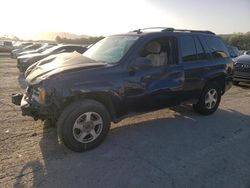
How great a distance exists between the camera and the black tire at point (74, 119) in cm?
406

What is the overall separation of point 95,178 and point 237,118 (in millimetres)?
4188

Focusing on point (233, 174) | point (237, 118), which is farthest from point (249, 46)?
point (233, 174)

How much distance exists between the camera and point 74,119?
4.10m

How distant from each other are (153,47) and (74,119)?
82.1 inches

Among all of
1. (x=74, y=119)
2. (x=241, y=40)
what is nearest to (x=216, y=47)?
(x=74, y=119)

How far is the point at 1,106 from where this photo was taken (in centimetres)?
666

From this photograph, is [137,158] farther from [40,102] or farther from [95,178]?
[40,102]

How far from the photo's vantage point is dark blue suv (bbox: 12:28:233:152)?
4082 millimetres

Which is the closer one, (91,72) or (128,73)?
(91,72)

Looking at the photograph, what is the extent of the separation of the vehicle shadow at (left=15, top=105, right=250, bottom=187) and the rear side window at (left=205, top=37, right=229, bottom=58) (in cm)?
167

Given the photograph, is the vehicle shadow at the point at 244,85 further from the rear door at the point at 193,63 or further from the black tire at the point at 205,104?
the rear door at the point at 193,63

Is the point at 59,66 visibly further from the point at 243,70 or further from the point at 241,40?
the point at 241,40

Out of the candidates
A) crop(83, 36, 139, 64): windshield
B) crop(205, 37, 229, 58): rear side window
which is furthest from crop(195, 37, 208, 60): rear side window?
crop(83, 36, 139, 64): windshield

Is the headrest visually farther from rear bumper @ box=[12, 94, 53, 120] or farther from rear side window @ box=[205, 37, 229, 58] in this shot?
rear bumper @ box=[12, 94, 53, 120]
